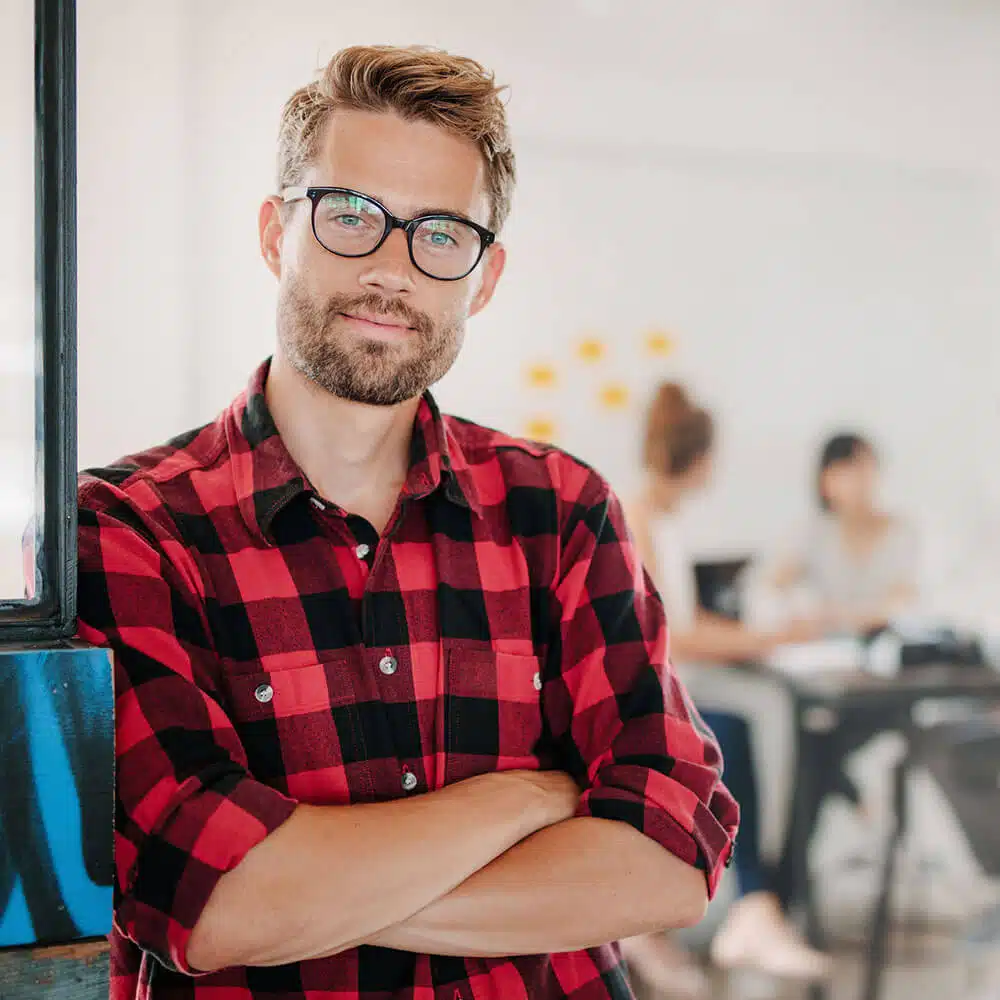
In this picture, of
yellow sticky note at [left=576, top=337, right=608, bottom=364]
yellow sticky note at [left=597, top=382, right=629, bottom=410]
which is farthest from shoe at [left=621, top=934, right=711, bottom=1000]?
yellow sticky note at [left=576, top=337, right=608, bottom=364]

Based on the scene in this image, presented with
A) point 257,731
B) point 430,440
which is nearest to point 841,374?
point 430,440

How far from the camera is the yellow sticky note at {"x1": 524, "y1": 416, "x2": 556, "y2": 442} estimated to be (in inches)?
147

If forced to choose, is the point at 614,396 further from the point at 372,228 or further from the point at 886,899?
the point at 372,228

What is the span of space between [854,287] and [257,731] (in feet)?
11.0

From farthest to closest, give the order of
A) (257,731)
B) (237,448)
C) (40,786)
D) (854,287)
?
1. (854,287)
2. (237,448)
3. (257,731)
4. (40,786)

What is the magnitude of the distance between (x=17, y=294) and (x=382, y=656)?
53 centimetres

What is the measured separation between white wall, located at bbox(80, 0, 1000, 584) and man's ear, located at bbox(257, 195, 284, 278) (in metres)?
1.95

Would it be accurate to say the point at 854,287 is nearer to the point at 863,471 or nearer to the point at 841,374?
the point at 841,374

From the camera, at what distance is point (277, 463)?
1.25m

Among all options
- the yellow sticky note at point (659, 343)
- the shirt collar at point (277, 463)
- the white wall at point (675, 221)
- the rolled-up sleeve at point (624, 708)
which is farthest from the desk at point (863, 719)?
the shirt collar at point (277, 463)

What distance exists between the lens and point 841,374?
4027 millimetres

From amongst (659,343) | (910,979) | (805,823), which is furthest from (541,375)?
(910,979)

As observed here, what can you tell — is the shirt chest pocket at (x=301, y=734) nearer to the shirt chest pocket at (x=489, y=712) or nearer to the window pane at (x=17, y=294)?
the shirt chest pocket at (x=489, y=712)

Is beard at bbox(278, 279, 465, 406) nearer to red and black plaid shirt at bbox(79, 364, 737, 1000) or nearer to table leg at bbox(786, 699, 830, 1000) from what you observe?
red and black plaid shirt at bbox(79, 364, 737, 1000)
